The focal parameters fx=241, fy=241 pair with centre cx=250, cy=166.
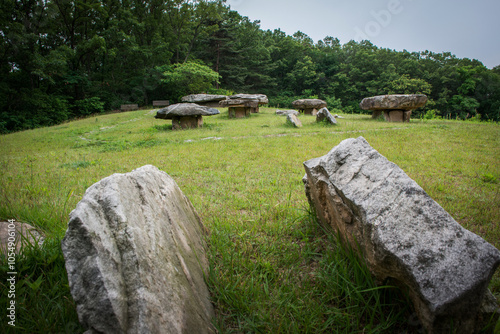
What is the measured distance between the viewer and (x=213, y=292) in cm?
171

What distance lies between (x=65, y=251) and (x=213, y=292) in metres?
0.99

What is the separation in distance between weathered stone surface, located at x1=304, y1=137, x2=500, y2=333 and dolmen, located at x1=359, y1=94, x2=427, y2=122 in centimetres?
1128

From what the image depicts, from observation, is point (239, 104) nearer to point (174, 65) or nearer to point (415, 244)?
point (174, 65)

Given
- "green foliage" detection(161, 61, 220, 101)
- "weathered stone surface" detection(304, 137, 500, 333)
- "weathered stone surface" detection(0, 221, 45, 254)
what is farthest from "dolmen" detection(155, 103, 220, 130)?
"green foliage" detection(161, 61, 220, 101)

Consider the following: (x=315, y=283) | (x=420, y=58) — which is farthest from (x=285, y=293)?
(x=420, y=58)

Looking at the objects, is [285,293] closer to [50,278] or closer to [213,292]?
[213,292]

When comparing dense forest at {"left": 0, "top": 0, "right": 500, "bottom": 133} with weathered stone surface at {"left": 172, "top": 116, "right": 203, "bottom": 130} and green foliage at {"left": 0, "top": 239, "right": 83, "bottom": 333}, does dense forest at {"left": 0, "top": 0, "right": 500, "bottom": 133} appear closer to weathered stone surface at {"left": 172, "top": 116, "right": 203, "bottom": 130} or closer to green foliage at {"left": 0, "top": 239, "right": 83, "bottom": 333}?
weathered stone surface at {"left": 172, "top": 116, "right": 203, "bottom": 130}

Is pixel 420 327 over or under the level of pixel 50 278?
under

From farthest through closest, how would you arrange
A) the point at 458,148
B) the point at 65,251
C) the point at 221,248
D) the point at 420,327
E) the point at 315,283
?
the point at 458,148 → the point at 221,248 → the point at 315,283 → the point at 420,327 → the point at 65,251

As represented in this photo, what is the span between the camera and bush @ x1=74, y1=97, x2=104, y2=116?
23297mm

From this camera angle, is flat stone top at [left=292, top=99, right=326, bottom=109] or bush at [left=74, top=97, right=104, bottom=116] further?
bush at [left=74, top=97, right=104, bottom=116]

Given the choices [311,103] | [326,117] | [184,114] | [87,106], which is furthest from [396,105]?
[87,106]

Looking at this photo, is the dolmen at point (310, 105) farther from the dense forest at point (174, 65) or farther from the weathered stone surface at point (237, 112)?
the dense forest at point (174, 65)

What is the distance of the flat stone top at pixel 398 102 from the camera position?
35.4 ft
